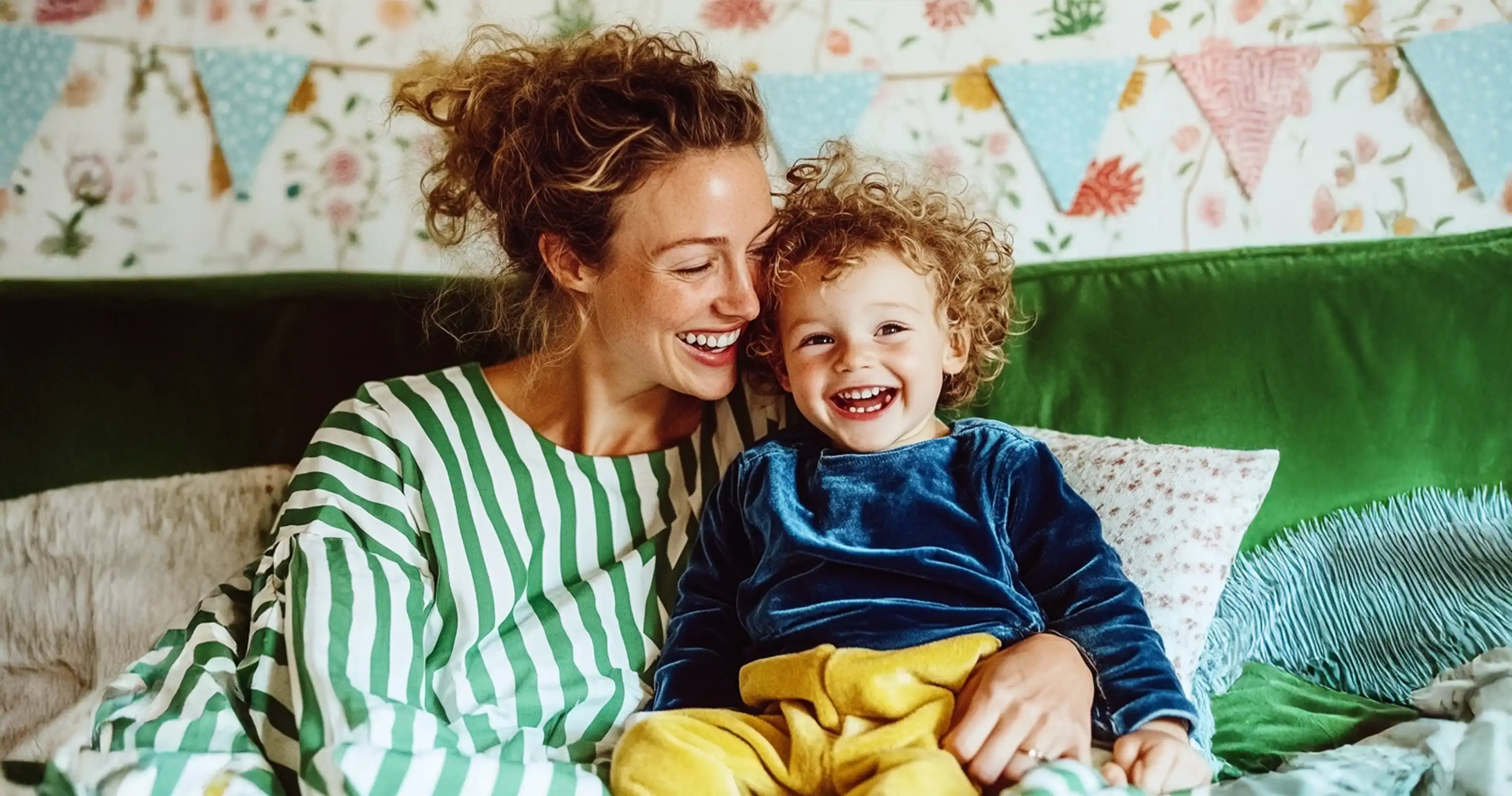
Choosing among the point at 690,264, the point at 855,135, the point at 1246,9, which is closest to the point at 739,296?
the point at 690,264

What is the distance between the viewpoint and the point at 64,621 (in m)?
1.57

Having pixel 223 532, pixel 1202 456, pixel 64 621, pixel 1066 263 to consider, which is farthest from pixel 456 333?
pixel 1202 456

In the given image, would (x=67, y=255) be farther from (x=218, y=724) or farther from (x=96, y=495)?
(x=218, y=724)

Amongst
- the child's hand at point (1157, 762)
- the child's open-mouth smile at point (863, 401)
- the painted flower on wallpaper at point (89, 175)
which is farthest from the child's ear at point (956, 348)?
the painted flower on wallpaper at point (89, 175)

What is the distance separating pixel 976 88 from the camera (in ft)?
6.57

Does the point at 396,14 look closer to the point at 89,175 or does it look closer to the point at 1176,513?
the point at 89,175

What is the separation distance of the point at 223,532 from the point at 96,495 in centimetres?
20

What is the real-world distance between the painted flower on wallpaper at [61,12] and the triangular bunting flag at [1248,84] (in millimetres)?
1902

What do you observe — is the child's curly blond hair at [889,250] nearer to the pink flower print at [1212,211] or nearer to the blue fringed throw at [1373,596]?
the blue fringed throw at [1373,596]

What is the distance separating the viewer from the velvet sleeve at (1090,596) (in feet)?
3.67

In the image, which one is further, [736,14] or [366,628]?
[736,14]

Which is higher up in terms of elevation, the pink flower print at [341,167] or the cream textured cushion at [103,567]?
the pink flower print at [341,167]

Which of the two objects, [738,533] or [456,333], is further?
[456,333]

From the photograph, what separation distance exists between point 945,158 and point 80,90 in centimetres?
152
